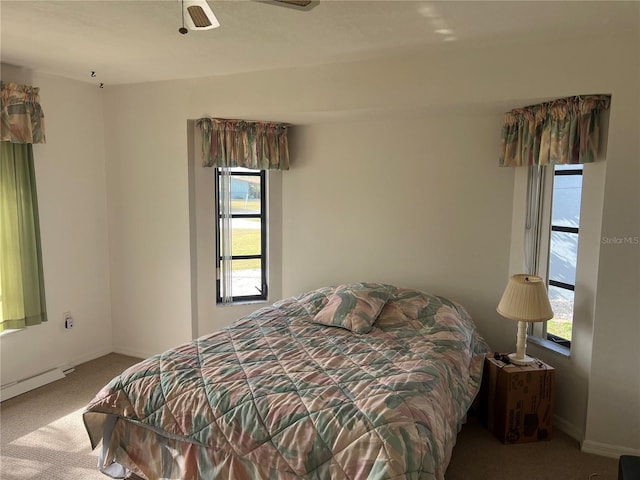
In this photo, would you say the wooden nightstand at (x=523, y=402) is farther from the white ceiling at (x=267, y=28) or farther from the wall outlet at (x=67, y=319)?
the wall outlet at (x=67, y=319)

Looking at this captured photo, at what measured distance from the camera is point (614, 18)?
2.29 m

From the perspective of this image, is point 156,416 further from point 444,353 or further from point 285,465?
point 444,353

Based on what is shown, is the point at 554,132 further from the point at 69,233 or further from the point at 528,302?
the point at 69,233

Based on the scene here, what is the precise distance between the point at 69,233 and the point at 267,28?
2531mm

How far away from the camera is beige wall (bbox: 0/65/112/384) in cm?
357

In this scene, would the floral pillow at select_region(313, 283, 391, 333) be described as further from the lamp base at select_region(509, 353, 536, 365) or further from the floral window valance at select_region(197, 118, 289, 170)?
the floral window valance at select_region(197, 118, 289, 170)

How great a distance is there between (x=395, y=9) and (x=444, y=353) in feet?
6.03

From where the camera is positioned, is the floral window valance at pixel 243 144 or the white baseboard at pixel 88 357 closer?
the floral window valance at pixel 243 144

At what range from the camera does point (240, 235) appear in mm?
4051

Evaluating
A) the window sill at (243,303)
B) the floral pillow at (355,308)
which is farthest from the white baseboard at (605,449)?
the window sill at (243,303)

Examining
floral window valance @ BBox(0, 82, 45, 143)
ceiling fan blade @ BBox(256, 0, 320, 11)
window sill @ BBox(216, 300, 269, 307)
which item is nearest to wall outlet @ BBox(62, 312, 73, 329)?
window sill @ BBox(216, 300, 269, 307)

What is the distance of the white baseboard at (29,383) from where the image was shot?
→ 10.9 ft

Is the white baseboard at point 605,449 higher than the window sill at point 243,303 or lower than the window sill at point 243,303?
lower

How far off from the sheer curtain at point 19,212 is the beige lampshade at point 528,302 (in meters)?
3.44
